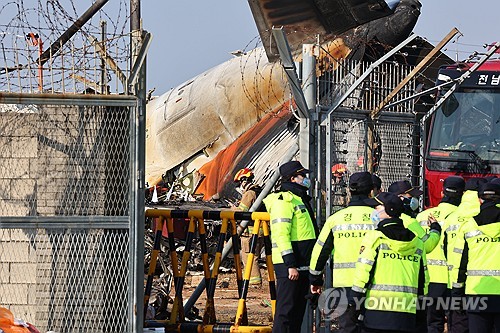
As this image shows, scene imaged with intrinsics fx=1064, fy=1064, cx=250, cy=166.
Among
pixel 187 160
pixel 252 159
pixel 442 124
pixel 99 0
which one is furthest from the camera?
pixel 187 160

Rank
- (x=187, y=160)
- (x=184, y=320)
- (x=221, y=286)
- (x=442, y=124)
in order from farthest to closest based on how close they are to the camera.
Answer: (x=187, y=160) < (x=221, y=286) < (x=442, y=124) < (x=184, y=320)

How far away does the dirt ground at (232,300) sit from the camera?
14.4 metres

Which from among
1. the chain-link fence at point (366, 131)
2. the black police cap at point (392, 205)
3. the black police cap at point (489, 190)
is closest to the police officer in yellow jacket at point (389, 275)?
the black police cap at point (392, 205)

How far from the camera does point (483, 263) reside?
33.3ft

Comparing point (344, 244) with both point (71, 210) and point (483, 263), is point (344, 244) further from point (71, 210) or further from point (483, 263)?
point (71, 210)

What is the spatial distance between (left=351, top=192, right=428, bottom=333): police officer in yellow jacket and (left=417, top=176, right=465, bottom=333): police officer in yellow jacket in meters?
2.46

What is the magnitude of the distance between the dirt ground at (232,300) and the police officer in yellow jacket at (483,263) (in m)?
4.04

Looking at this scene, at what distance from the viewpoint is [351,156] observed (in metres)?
12.0

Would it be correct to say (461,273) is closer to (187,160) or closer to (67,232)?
(67,232)

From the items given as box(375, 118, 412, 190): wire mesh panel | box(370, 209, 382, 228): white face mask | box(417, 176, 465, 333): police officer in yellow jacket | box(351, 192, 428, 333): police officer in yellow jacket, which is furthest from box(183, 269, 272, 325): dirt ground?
box(351, 192, 428, 333): police officer in yellow jacket

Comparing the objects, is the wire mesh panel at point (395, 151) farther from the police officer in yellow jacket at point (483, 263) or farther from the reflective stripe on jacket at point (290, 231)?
the police officer in yellow jacket at point (483, 263)

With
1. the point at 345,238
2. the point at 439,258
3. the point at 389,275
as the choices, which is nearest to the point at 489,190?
the point at 439,258

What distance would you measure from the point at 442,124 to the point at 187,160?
40.2 ft

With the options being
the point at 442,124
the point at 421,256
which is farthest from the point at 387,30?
the point at 421,256
